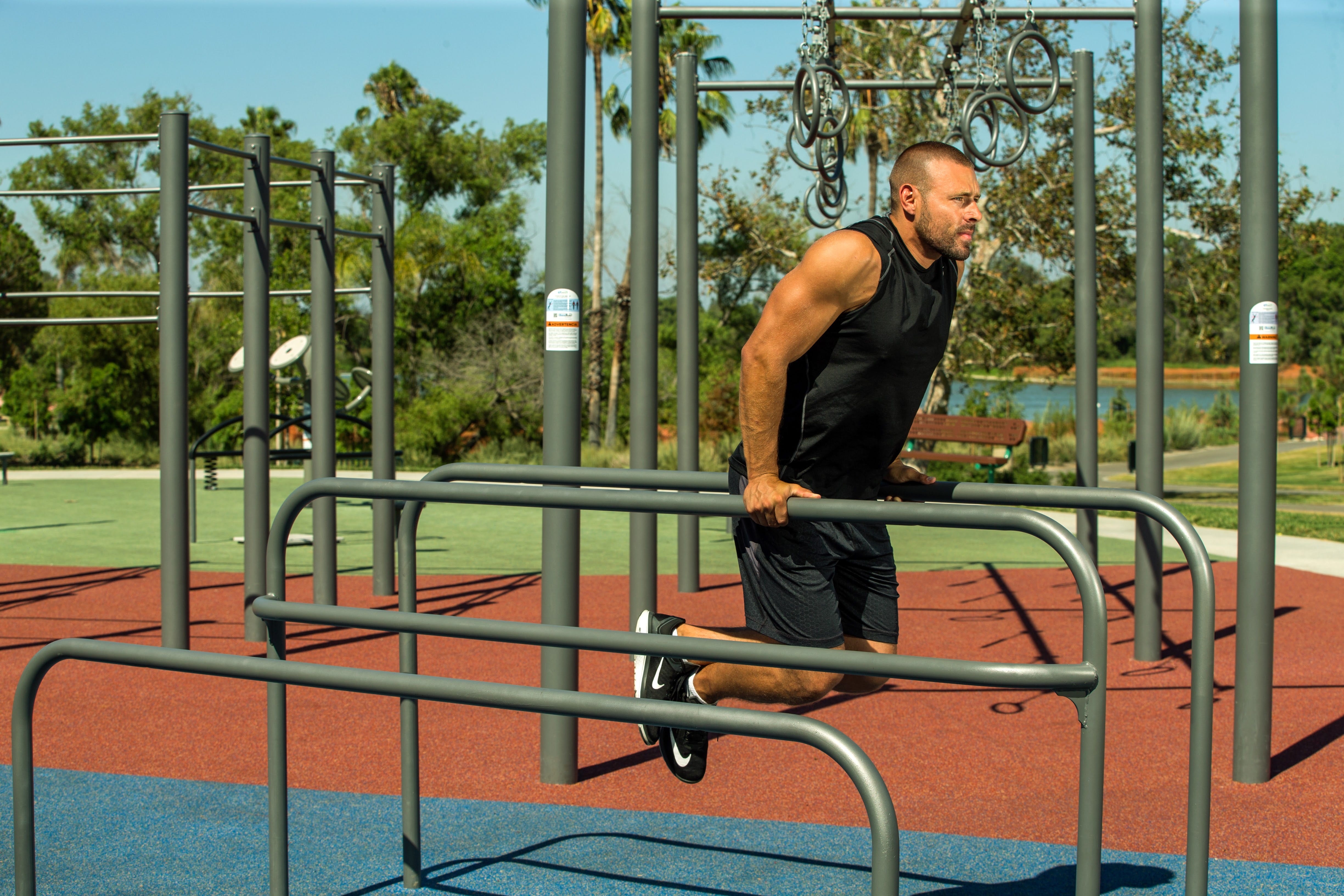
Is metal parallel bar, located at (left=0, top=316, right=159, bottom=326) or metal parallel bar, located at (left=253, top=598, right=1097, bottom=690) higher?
metal parallel bar, located at (left=0, top=316, right=159, bottom=326)

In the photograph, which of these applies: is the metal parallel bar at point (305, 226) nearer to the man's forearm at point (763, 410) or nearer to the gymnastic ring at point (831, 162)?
the gymnastic ring at point (831, 162)

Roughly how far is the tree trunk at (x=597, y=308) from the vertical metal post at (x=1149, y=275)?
20309 millimetres

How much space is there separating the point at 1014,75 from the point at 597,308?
70.2 ft

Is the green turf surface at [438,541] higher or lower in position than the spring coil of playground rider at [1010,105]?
lower

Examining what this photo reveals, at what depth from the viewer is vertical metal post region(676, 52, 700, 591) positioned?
7.01 m

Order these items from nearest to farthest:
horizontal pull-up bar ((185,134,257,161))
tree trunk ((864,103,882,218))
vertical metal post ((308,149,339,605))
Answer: horizontal pull-up bar ((185,134,257,161))
vertical metal post ((308,149,339,605))
tree trunk ((864,103,882,218))

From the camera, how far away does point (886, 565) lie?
121 inches

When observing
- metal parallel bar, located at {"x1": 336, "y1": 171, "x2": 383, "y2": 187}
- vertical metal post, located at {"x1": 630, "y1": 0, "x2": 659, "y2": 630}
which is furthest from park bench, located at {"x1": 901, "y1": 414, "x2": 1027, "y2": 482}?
vertical metal post, located at {"x1": 630, "y1": 0, "x2": 659, "y2": 630}

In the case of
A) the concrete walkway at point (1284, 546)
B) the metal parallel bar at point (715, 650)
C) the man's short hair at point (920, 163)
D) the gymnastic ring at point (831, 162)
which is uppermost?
the gymnastic ring at point (831, 162)

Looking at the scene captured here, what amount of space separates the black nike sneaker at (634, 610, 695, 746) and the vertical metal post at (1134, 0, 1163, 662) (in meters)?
2.97

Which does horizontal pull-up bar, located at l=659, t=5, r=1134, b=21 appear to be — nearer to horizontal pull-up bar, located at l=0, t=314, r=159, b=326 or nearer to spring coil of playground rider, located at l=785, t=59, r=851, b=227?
spring coil of playground rider, located at l=785, t=59, r=851, b=227

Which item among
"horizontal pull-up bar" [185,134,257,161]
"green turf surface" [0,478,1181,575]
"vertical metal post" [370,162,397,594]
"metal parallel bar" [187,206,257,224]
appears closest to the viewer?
"horizontal pull-up bar" [185,134,257,161]

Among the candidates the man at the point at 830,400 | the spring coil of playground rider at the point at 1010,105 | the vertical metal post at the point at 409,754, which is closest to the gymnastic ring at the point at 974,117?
the spring coil of playground rider at the point at 1010,105

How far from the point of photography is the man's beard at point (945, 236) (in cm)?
264
